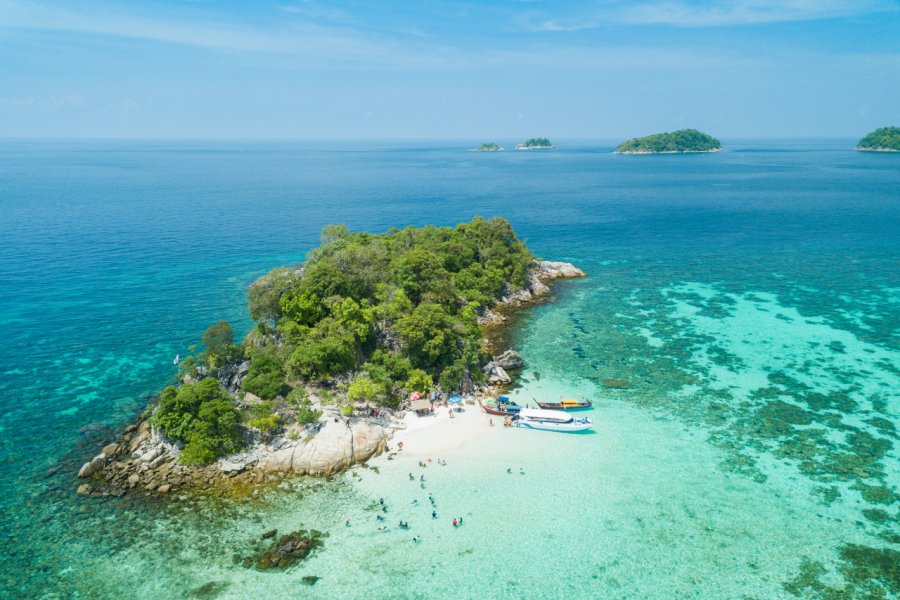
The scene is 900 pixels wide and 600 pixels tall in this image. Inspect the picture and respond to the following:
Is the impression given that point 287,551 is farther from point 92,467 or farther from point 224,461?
point 92,467

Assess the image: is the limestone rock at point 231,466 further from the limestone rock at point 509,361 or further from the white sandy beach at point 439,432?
the limestone rock at point 509,361

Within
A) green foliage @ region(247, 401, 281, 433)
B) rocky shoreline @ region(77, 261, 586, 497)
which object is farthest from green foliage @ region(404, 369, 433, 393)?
green foliage @ region(247, 401, 281, 433)

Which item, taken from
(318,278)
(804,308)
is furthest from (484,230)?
(804,308)

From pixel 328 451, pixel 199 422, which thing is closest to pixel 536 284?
pixel 328 451

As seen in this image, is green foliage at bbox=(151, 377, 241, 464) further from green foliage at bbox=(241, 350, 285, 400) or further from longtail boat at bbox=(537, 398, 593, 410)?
longtail boat at bbox=(537, 398, 593, 410)

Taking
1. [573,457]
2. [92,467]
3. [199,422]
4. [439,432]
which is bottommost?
[573,457]

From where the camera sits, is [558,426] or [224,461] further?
[558,426]

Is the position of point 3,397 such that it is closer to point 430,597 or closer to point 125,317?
point 125,317
